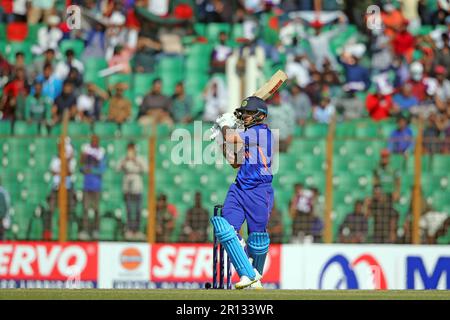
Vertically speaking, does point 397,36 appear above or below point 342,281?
above

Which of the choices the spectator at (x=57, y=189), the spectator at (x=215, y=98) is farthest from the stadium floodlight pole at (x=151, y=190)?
the spectator at (x=215, y=98)

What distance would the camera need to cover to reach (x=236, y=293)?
325 inches

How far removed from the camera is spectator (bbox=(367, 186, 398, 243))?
48.0 feet

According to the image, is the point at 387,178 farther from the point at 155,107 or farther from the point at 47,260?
the point at 47,260

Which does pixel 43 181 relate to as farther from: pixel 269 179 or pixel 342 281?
pixel 269 179

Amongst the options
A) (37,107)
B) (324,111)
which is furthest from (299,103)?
(37,107)

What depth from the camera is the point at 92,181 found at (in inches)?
583

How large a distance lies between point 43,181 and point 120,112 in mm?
1915

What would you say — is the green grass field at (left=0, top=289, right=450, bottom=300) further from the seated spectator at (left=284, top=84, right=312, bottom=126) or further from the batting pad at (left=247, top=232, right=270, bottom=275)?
the seated spectator at (left=284, top=84, right=312, bottom=126)

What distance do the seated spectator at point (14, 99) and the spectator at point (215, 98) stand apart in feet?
8.67

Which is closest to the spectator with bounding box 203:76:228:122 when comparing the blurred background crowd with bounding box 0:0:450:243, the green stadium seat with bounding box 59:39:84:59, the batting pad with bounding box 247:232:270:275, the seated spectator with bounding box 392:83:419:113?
the blurred background crowd with bounding box 0:0:450:243

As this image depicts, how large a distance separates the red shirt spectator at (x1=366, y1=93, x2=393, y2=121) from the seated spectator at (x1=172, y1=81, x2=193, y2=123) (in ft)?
8.64

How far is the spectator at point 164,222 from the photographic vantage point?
48.1 feet
